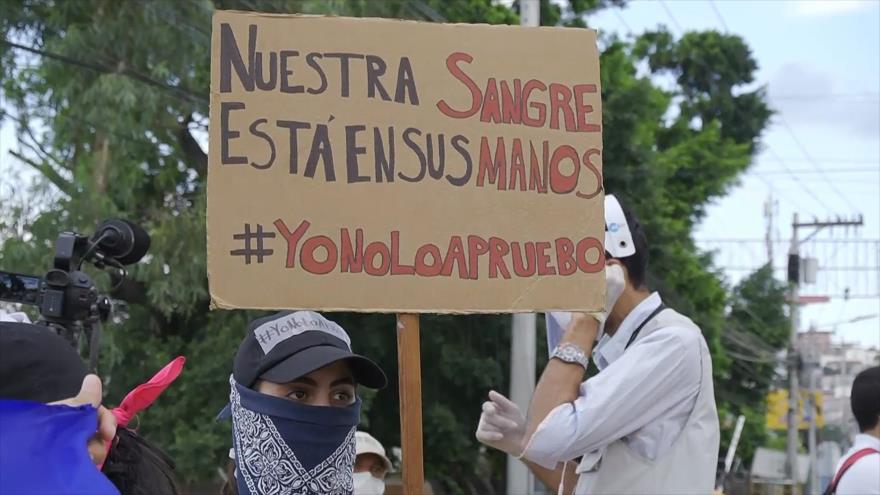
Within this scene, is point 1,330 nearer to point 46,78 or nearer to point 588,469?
point 588,469

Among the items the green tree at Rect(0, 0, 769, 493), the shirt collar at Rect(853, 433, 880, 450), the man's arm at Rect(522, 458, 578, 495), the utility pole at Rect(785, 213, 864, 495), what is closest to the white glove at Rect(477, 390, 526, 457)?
the man's arm at Rect(522, 458, 578, 495)

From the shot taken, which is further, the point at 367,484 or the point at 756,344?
the point at 756,344

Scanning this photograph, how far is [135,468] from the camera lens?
7.41 ft

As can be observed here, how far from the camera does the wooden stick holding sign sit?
3.13 m

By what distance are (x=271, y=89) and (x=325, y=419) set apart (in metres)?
0.79

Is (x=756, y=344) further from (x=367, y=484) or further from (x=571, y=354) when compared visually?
(x=571, y=354)

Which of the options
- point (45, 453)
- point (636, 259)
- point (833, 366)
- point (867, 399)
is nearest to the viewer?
point (45, 453)

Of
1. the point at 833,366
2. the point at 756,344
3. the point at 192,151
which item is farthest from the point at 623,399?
the point at 833,366

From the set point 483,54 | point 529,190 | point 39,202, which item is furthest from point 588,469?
point 39,202

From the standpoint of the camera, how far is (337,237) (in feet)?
10.2

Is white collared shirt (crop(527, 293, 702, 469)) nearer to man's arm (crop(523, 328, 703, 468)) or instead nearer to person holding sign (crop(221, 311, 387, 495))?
man's arm (crop(523, 328, 703, 468))

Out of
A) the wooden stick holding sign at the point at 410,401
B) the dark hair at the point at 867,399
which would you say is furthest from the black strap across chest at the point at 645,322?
the dark hair at the point at 867,399

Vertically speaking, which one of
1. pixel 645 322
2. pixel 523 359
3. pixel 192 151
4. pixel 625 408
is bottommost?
pixel 523 359

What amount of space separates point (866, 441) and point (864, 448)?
47 millimetres
